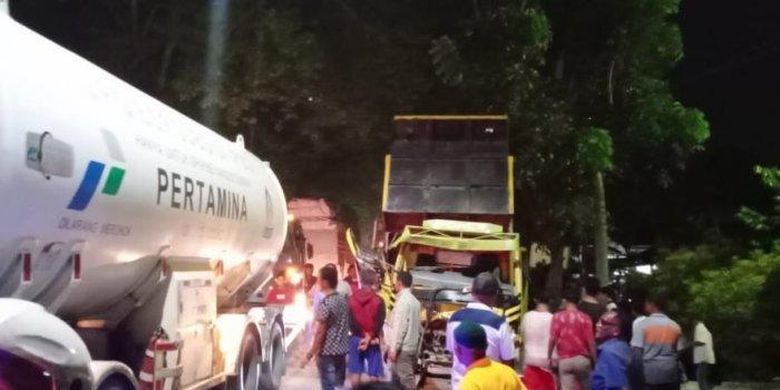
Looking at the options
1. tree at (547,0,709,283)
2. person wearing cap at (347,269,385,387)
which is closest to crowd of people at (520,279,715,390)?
person wearing cap at (347,269,385,387)

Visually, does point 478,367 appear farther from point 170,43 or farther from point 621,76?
point 621,76

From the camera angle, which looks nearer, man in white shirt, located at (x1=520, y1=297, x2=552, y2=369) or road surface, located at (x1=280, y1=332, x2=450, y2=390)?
man in white shirt, located at (x1=520, y1=297, x2=552, y2=369)

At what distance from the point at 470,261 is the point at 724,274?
197 inches

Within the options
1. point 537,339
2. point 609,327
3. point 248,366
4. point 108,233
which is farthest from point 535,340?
point 108,233

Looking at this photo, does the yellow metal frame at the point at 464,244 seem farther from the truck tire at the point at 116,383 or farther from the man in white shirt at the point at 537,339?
the truck tire at the point at 116,383

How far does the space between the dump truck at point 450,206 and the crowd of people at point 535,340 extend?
355 centimetres

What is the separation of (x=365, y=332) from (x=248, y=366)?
1.35 meters

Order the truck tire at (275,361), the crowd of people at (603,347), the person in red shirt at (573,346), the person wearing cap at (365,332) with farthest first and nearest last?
the truck tire at (275,361) < the person wearing cap at (365,332) < the person in red shirt at (573,346) < the crowd of people at (603,347)

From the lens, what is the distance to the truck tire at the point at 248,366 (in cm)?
889

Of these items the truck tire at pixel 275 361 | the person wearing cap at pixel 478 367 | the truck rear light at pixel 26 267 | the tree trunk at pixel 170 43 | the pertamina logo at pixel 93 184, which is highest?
the tree trunk at pixel 170 43

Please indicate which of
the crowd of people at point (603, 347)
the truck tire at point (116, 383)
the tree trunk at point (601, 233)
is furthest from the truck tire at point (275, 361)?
the tree trunk at point (601, 233)

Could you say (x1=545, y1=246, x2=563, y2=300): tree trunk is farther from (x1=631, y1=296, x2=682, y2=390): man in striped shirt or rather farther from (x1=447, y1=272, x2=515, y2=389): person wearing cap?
(x1=447, y1=272, x2=515, y2=389): person wearing cap

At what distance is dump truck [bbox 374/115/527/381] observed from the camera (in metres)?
13.9

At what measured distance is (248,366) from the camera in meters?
9.58
